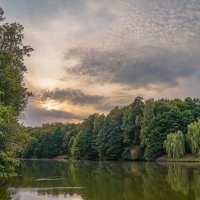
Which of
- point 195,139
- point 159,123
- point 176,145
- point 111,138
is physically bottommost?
point 176,145

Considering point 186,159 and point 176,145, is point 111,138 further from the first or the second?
point 186,159

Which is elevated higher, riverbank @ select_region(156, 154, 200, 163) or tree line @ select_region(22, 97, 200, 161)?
tree line @ select_region(22, 97, 200, 161)

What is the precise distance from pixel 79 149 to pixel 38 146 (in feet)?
121

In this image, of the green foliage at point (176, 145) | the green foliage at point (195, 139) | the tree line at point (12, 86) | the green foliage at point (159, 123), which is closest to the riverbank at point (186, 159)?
the green foliage at point (176, 145)

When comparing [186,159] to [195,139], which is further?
[186,159]

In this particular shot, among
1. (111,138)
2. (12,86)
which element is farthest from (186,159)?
(12,86)

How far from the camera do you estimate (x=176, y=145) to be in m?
75.9

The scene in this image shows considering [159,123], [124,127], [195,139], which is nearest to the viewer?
[195,139]

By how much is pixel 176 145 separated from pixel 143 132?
1578 centimetres

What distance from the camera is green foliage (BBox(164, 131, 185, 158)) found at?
7575 cm

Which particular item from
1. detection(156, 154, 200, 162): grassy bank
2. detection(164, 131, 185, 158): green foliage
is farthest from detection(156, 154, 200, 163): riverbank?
detection(164, 131, 185, 158): green foliage

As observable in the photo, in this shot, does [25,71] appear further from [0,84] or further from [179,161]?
[179,161]

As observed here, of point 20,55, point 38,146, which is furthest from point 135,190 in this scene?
point 38,146

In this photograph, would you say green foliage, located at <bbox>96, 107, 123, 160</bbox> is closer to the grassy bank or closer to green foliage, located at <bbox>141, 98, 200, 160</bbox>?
green foliage, located at <bbox>141, 98, 200, 160</bbox>
